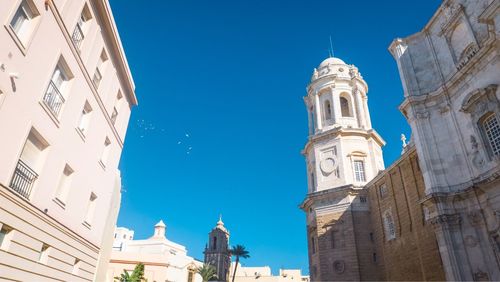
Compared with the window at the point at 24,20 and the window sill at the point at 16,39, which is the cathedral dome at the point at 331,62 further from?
the window sill at the point at 16,39

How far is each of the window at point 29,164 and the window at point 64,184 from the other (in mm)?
1571

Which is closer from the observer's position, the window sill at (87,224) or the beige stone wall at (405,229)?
the window sill at (87,224)

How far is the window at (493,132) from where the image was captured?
656 inches

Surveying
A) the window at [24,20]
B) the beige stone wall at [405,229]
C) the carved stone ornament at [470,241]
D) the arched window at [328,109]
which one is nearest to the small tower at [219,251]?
the arched window at [328,109]

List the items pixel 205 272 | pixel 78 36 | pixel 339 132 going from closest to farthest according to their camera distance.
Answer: pixel 78 36, pixel 339 132, pixel 205 272

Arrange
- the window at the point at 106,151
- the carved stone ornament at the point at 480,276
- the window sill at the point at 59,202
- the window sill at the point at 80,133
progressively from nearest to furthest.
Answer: the window sill at the point at 59,202 < the window sill at the point at 80,133 < the window at the point at 106,151 < the carved stone ornament at the point at 480,276

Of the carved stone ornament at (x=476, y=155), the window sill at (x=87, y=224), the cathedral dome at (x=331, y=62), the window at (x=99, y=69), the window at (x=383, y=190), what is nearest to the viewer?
the window sill at (x=87, y=224)

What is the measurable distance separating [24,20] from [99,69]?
5447 mm

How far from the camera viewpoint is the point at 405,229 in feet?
82.6

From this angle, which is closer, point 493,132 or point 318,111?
point 493,132

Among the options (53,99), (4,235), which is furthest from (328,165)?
(4,235)

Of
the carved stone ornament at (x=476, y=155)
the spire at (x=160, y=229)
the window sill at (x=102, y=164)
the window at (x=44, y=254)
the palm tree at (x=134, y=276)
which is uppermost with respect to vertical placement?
the spire at (x=160, y=229)

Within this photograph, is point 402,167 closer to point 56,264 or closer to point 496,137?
point 496,137

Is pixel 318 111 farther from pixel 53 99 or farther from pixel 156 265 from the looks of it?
pixel 53 99
